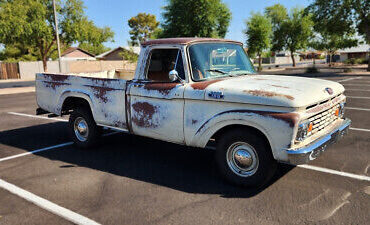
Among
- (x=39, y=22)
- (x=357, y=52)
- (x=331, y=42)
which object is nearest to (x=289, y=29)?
(x=331, y=42)

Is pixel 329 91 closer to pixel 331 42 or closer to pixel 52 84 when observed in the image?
Answer: pixel 52 84

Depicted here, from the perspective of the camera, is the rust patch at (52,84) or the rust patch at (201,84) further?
the rust patch at (52,84)

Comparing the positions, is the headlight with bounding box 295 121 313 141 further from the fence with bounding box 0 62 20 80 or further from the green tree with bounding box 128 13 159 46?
the green tree with bounding box 128 13 159 46

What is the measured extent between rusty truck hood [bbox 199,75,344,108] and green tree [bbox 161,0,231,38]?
94.8 ft

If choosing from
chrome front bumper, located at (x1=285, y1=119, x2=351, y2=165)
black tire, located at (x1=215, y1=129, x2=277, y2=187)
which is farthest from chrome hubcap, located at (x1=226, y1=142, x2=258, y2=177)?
chrome front bumper, located at (x1=285, y1=119, x2=351, y2=165)

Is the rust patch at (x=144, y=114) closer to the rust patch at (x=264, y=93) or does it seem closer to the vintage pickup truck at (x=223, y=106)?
the vintage pickup truck at (x=223, y=106)

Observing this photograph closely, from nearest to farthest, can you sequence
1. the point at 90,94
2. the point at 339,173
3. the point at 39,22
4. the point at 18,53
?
the point at 339,173
the point at 90,94
the point at 39,22
the point at 18,53

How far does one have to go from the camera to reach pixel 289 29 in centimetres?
5488

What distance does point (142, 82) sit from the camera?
4930 mm

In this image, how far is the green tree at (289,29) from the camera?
5444 centimetres

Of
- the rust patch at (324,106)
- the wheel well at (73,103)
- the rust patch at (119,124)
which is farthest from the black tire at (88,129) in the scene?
the rust patch at (324,106)

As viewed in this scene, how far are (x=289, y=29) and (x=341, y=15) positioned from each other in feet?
86.1

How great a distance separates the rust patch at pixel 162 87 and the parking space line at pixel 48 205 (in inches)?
80.3

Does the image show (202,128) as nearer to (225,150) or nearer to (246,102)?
(225,150)
